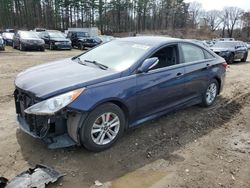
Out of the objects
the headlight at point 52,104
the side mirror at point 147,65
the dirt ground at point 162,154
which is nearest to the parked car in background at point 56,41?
the dirt ground at point 162,154

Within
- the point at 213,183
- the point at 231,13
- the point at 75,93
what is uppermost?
the point at 231,13

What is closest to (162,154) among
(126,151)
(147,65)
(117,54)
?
(126,151)

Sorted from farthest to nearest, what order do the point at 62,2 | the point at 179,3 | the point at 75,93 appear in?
the point at 179,3 < the point at 62,2 < the point at 75,93

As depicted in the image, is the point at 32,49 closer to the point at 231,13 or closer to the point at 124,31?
the point at 124,31

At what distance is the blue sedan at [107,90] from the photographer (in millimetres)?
3787

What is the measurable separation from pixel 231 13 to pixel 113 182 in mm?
94330

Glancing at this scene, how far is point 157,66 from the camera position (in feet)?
16.1

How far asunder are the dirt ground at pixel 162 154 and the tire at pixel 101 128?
136mm

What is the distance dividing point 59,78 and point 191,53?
9.20ft

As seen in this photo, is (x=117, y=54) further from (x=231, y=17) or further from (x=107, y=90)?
(x=231, y=17)

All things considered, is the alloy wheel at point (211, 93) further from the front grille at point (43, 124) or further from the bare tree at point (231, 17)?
the bare tree at point (231, 17)

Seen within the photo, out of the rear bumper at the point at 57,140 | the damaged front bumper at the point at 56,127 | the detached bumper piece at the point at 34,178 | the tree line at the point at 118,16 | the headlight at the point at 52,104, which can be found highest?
the tree line at the point at 118,16

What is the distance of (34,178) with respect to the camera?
10.8ft

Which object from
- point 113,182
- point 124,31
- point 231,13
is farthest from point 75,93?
point 231,13
